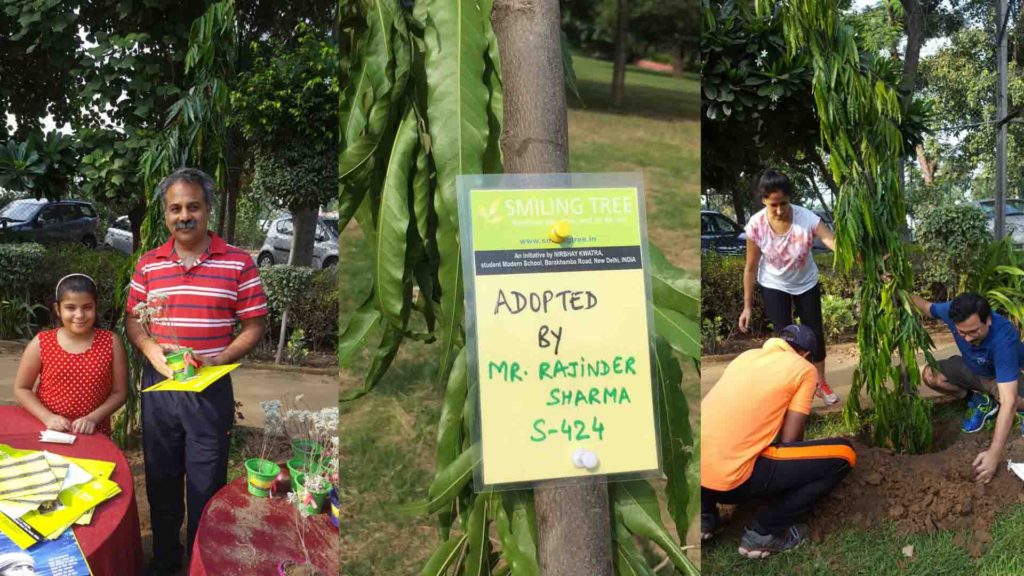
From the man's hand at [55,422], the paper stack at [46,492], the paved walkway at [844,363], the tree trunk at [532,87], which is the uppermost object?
the tree trunk at [532,87]

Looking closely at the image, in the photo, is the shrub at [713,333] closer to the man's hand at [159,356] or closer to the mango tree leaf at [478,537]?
the man's hand at [159,356]

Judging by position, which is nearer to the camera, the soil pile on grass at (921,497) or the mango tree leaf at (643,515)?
the mango tree leaf at (643,515)

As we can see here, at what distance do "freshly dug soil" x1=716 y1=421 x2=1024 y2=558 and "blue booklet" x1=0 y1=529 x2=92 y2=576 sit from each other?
2.36 metres

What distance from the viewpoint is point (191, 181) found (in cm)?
228

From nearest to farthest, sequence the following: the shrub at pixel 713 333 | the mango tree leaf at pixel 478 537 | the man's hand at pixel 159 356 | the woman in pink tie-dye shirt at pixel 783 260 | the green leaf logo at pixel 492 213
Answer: the green leaf logo at pixel 492 213 → the mango tree leaf at pixel 478 537 → the man's hand at pixel 159 356 → the woman in pink tie-dye shirt at pixel 783 260 → the shrub at pixel 713 333

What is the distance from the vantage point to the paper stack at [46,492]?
204cm

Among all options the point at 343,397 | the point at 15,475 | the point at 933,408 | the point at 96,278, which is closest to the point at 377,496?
the point at 343,397

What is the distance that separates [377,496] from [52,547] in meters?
1.04

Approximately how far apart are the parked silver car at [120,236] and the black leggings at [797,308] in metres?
2.41

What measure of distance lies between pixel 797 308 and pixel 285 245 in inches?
85.9

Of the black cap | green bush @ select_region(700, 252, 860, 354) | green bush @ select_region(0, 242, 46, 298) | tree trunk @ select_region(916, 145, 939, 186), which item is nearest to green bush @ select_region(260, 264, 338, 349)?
green bush @ select_region(0, 242, 46, 298)

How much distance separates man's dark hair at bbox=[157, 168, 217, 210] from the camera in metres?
2.28

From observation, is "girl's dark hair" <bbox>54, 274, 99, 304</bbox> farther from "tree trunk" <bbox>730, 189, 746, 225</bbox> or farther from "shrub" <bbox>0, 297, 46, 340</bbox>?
"tree trunk" <bbox>730, 189, 746, 225</bbox>

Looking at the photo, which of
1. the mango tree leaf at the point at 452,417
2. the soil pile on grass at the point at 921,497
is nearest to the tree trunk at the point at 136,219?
the mango tree leaf at the point at 452,417
